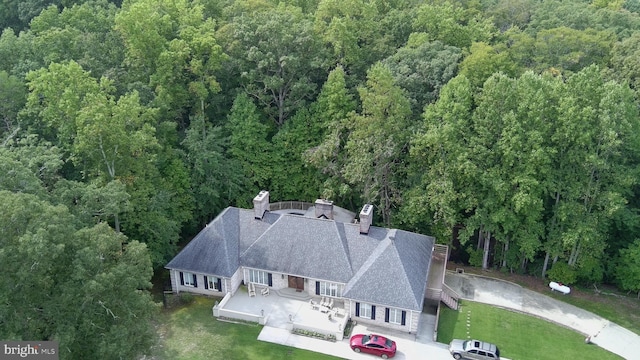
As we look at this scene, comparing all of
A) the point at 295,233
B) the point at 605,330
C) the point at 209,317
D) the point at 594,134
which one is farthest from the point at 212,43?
the point at 605,330

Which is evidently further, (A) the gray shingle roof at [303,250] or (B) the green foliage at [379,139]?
(B) the green foliage at [379,139]

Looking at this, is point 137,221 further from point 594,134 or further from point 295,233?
point 594,134

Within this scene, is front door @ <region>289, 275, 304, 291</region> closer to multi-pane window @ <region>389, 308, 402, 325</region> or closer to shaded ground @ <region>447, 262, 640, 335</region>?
multi-pane window @ <region>389, 308, 402, 325</region>

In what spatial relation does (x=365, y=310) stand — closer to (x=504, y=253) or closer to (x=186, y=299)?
(x=186, y=299)

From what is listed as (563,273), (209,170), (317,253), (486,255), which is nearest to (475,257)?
(486,255)

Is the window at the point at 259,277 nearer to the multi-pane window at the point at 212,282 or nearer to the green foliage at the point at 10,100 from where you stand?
the multi-pane window at the point at 212,282

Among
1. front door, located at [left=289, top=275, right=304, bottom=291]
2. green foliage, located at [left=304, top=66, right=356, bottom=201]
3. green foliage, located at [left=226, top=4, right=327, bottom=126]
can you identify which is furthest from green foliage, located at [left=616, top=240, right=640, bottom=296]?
green foliage, located at [left=226, top=4, right=327, bottom=126]

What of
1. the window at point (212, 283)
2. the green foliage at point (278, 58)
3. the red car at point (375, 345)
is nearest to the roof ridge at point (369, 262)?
the red car at point (375, 345)
